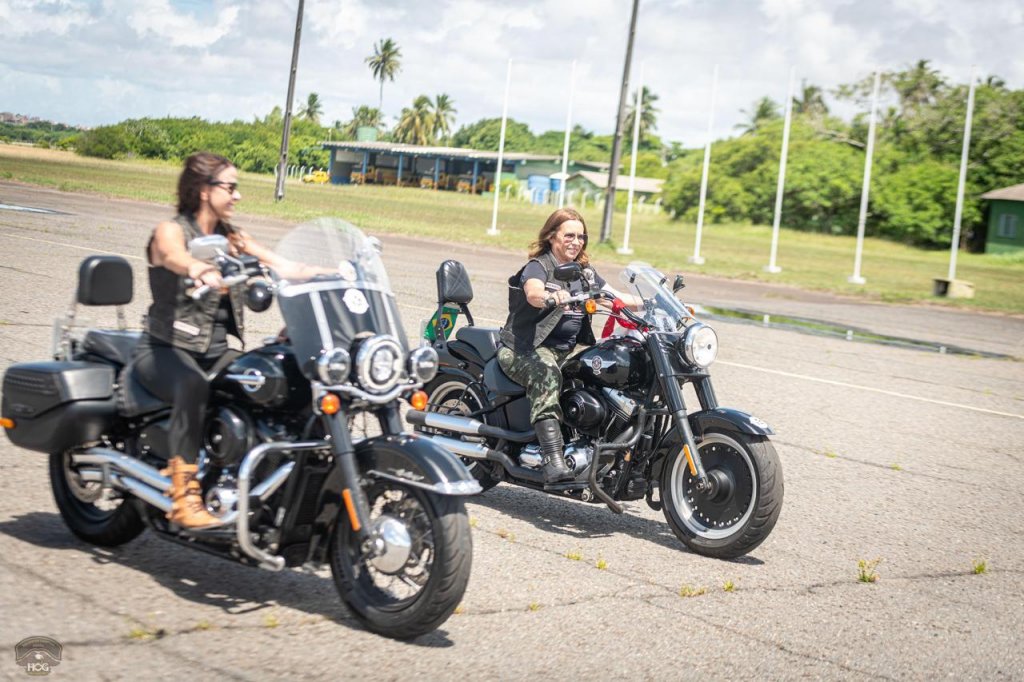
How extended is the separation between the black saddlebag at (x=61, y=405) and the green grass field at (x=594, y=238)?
16146 mm

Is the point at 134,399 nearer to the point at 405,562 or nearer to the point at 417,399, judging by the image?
the point at 417,399

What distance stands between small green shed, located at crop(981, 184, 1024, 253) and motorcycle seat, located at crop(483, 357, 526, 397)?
198 feet

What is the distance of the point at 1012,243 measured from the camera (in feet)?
207

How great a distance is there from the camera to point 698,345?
255 inches

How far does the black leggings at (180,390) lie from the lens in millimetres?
4793

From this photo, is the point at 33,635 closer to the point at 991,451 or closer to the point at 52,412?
the point at 52,412

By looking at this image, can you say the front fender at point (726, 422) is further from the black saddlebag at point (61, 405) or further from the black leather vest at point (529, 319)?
the black saddlebag at point (61, 405)

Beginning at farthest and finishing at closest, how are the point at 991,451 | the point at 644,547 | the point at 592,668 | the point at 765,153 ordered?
the point at 765,153, the point at 991,451, the point at 644,547, the point at 592,668

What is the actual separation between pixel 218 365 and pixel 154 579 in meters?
0.96

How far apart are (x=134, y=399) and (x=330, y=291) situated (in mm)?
1015

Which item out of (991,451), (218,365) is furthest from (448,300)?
(991,451)

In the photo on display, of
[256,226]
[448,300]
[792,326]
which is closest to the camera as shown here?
[448,300]

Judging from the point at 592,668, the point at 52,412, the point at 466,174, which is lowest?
the point at 592,668

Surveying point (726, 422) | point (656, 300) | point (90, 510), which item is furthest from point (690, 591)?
point (90, 510)
